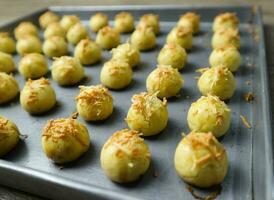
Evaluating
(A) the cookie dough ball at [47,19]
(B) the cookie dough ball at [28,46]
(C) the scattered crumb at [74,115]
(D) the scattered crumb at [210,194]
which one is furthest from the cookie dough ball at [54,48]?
(D) the scattered crumb at [210,194]

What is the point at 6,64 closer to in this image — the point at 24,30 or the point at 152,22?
the point at 24,30

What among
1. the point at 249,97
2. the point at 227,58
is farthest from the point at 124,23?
the point at 249,97

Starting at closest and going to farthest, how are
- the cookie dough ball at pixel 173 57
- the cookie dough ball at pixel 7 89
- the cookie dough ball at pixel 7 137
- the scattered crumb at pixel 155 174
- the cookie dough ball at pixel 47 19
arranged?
the scattered crumb at pixel 155 174
the cookie dough ball at pixel 7 137
the cookie dough ball at pixel 7 89
the cookie dough ball at pixel 173 57
the cookie dough ball at pixel 47 19

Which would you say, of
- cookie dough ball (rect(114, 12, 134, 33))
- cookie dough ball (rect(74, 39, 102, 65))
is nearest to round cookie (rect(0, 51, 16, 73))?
cookie dough ball (rect(74, 39, 102, 65))

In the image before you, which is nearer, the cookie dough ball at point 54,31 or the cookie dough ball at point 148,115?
the cookie dough ball at point 148,115

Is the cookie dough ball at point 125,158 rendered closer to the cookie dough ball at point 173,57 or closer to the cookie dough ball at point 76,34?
the cookie dough ball at point 173,57

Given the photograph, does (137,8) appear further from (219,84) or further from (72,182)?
(72,182)

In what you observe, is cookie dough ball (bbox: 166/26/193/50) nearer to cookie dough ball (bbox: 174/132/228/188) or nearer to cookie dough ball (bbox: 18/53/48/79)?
cookie dough ball (bbox: 18/53/48/79)
